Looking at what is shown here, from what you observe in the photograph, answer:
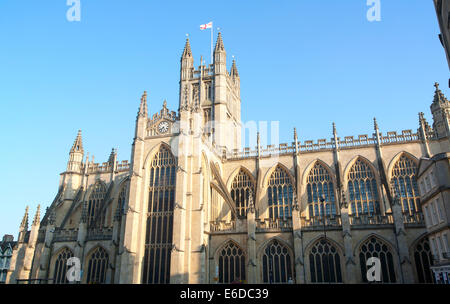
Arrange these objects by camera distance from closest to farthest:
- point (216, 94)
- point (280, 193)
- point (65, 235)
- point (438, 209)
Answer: point (438, 209)
point (65, 235)
point (280, 193)
point (216, 94)

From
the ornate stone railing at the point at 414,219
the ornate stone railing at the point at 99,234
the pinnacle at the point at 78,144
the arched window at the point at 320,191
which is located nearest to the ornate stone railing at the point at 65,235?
the ornate stone railing at the point at 99,234

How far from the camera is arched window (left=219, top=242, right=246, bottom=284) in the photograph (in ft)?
101

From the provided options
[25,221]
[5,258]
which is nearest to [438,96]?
[25,221]


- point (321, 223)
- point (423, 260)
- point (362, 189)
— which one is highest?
point (362, 189)

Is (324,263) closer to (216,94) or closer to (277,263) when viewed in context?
(277,263)

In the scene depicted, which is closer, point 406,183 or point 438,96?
point 406,183

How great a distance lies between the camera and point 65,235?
122ft

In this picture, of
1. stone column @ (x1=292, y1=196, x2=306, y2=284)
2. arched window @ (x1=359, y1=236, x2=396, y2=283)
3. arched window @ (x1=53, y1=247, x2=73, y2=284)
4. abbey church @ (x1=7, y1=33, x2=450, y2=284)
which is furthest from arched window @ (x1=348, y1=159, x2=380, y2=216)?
arched window @ (x1=53, y1=247, x2=73, y2=284)

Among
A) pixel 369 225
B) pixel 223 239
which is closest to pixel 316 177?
pixel 369 225

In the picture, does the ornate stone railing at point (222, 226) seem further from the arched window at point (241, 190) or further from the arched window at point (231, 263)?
the arched window at point (241, 190)

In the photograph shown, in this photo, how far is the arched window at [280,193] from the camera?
37.6 m

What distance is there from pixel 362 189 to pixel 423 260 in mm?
10384

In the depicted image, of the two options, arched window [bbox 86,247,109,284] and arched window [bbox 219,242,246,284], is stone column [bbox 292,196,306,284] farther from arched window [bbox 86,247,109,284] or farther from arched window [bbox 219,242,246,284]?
arched window [bbox 86,247,109,284]
